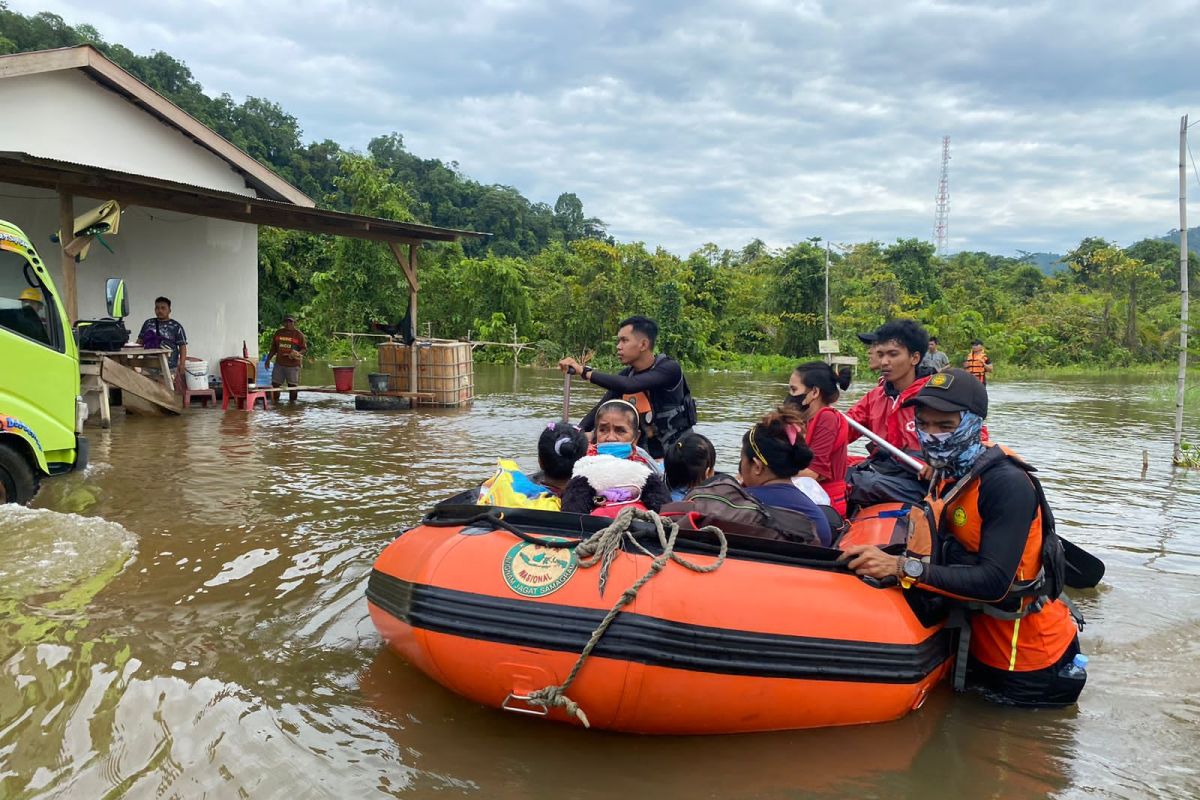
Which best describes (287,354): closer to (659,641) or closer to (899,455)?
(899,455)

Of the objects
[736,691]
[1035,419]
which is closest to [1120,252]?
[1035,419]

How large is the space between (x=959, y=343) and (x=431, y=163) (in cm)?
4337

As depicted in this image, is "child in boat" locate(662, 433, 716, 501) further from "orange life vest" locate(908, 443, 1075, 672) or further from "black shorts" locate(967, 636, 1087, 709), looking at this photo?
"black shorts" locate(967, 636, 1087, 709)

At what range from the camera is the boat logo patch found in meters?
3.22

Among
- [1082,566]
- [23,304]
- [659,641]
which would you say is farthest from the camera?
[23,304]

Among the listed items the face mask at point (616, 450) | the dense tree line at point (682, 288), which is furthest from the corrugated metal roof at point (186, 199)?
the dense tree line at point (682, 288)

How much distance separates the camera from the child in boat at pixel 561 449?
4.45 meters

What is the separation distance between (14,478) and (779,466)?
5415 mm

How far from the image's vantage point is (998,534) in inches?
130

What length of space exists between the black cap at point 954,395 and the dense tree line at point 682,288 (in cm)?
2486

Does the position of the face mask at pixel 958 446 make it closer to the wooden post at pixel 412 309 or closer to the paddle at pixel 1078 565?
the paddle at pixel 1078 565

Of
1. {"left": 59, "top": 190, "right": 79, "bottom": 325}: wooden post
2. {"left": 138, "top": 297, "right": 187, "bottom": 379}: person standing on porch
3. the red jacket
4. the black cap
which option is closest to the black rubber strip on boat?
the black cap

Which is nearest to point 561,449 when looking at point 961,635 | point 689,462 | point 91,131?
point 689,462

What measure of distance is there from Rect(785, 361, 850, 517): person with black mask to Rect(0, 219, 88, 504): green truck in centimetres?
537
